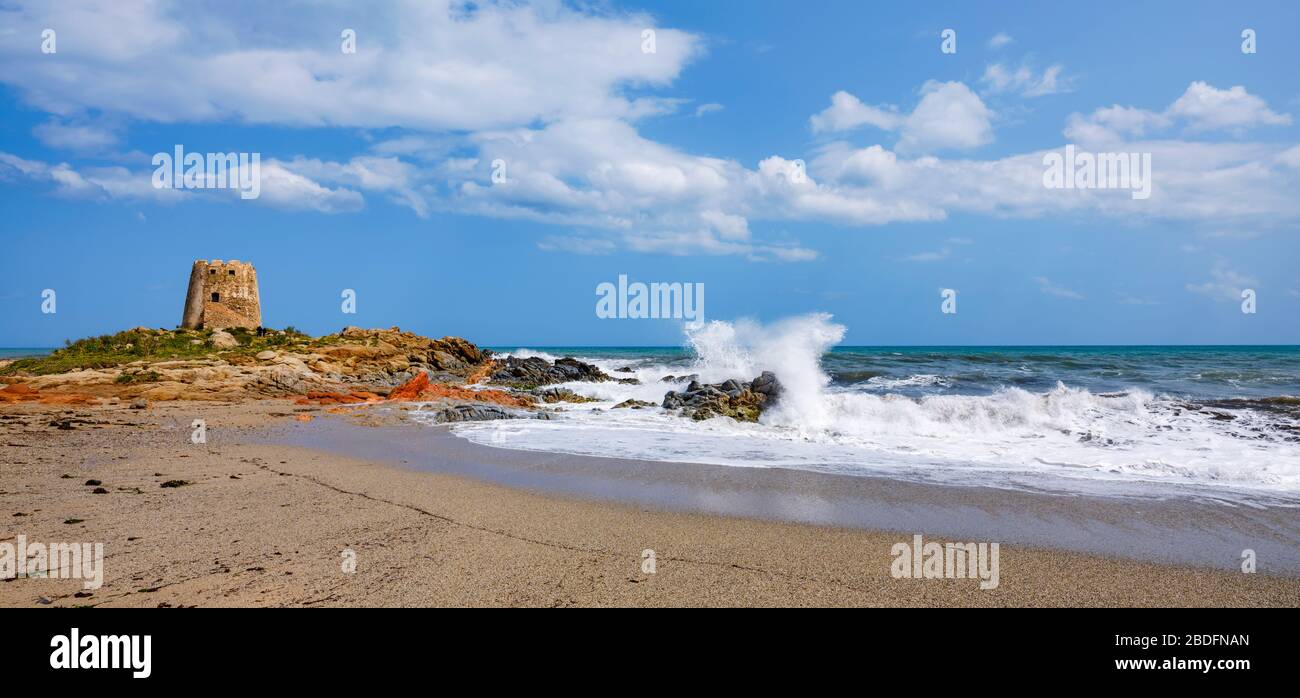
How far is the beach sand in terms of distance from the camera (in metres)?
4.18

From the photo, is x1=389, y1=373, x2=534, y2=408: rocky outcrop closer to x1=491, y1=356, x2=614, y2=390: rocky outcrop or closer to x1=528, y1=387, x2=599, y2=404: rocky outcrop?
x1=528, y1=387, x2=599, y2=404: rocky outcrop

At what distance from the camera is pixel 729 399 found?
58.5 ft

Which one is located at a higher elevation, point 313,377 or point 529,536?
point 313,377

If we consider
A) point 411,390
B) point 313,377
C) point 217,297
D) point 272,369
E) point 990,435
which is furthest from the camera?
point 217,297

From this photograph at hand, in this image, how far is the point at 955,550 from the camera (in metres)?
5.32

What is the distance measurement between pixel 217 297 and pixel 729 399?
115 feet

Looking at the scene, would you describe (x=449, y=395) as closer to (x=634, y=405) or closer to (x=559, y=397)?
(x=559, y=397)

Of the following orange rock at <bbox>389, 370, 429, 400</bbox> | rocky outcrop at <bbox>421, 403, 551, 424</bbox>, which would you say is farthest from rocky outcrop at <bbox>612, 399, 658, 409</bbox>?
orange rock at <bbox>389, 370, 429, 400</bbox>

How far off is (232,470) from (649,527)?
6105 millimetres

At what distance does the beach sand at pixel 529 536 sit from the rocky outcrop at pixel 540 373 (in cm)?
1827

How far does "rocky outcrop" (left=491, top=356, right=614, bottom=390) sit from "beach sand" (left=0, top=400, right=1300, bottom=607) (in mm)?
18269

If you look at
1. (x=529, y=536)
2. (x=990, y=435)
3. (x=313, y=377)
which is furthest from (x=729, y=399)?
(x=313, y=377)

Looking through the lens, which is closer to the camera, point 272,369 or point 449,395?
point 449,395
